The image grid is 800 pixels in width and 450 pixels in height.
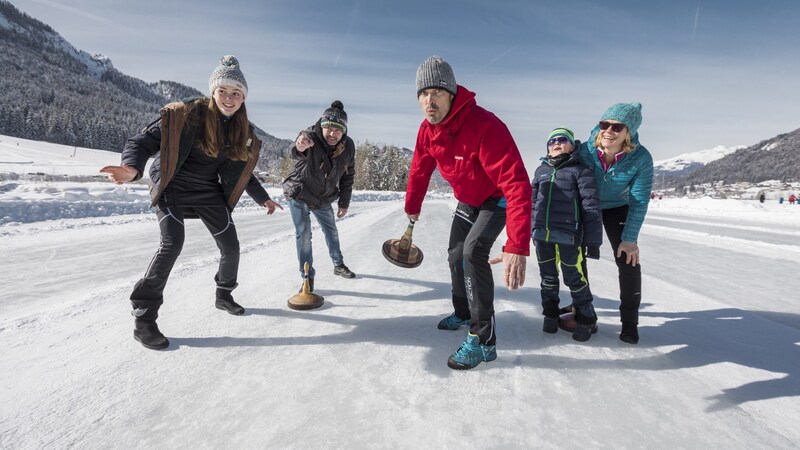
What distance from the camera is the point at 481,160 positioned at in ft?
7.61

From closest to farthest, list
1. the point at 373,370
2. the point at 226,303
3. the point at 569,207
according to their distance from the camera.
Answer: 1. the point at 373,370
2. the point at 569,207
3. the point at 226,303

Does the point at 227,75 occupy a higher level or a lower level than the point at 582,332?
higher

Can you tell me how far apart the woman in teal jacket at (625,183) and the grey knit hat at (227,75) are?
2.76 metres

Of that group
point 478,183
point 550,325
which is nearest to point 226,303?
point 478,183

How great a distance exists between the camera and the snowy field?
1.73 m

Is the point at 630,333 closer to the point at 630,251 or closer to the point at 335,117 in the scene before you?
the point at 630,251

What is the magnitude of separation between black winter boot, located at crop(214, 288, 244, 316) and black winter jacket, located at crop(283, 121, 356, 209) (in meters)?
1.18

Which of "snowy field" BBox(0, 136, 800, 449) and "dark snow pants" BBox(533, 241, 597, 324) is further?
"dark snow pants" BBox(533, 241, 597, 324)

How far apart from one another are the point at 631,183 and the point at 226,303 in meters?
3.40

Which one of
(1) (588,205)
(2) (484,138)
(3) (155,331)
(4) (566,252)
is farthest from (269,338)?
(1) (588,205)

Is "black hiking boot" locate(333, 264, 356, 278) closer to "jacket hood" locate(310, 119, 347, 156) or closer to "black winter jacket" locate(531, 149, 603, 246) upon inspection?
"jacket hood" locate(310, 119, 347, 156)

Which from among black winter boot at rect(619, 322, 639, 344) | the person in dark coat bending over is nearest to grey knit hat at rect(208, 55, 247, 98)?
the person in dark coat bending over

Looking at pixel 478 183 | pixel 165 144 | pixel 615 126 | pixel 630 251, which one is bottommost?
pixel 630 251

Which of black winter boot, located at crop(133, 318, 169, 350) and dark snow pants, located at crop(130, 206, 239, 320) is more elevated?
dark snow pants, located at crop(130, 206, 239, 320)
